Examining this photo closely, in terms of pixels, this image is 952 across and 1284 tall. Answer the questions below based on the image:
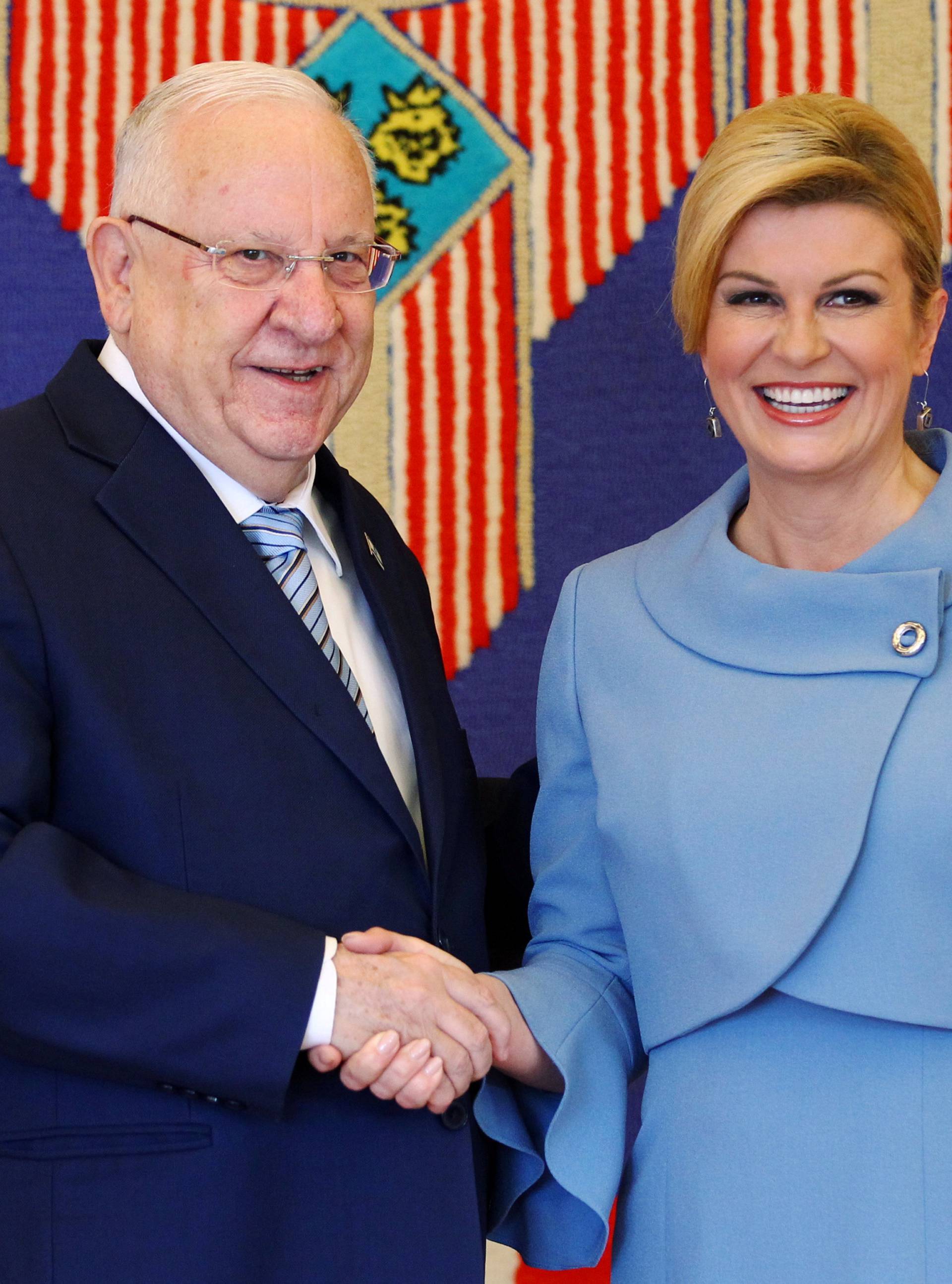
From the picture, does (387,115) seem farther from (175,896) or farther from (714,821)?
(175,896)

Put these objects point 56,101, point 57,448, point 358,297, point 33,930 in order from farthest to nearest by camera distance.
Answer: point 56,101
point 358,297
point 57,448
point 33,930

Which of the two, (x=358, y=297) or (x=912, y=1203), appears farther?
(x=358, y=297)

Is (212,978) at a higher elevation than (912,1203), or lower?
higher

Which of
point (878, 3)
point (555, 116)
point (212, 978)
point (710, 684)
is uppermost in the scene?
point (878, 3)

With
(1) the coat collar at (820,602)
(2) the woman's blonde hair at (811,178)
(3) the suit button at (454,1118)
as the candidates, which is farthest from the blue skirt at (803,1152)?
(2) the woman's blonde hair at (811,178)

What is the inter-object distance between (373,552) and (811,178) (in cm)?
66

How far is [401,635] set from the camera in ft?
6.13

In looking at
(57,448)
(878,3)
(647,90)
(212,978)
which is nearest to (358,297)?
(57,448)

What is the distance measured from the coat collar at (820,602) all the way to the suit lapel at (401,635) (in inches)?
11.1

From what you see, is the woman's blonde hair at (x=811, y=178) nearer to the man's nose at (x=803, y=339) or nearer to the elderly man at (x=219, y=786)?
the man's nose at (x=803, y=339)

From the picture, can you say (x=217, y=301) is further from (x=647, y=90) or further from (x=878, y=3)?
(x=878, y=3)

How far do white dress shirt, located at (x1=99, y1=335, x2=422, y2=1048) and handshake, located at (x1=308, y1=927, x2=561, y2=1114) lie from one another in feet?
0.65

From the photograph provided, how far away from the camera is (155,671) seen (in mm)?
1556

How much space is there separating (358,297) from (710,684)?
1.93 ft
